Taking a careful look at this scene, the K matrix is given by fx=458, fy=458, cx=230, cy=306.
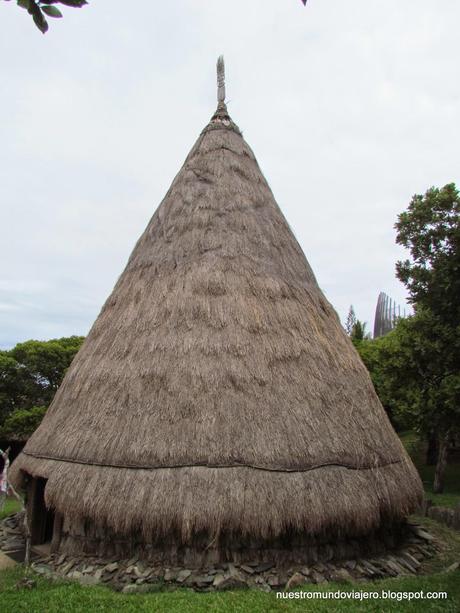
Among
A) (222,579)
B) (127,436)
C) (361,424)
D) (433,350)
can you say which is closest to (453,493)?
(433,350)

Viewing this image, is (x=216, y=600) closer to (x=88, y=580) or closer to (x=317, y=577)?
(x=317, y=577)

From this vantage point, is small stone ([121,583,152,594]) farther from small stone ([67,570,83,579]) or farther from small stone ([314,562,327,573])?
small stone ([314,562,327,573])

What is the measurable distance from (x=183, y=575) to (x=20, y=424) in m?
12.8

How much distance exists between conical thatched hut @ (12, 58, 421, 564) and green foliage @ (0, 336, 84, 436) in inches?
410

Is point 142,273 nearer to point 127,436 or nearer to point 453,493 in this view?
point 127,436

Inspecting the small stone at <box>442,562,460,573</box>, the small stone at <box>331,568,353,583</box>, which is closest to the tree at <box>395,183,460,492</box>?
the small stone at <box>442,562,460,573</box>

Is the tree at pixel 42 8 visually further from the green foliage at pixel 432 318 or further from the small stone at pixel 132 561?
the green foliage at pixel 432 318

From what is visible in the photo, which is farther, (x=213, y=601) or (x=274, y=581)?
(x=274, y=581)

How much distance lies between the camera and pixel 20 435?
666 inches

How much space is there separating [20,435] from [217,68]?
1415cm

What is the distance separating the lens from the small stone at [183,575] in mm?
5984

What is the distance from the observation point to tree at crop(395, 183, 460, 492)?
40.6 feet

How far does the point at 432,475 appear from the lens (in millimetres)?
16359

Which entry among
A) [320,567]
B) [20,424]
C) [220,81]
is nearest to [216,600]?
[320,567]
